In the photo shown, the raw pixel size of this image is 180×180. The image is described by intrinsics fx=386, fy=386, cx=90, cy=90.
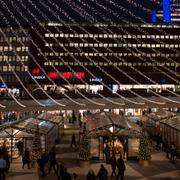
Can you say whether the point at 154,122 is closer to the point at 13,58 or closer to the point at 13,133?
the point at 13,133

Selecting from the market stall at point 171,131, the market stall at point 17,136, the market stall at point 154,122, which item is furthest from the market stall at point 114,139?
the market stall at point 154,122

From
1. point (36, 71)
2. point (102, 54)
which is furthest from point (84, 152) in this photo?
point (36, 71)

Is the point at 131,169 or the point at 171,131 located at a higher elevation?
the point at 171,131

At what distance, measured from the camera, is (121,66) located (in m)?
92.0

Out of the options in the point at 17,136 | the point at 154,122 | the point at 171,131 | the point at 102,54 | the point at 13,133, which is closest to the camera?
the point at 17,136

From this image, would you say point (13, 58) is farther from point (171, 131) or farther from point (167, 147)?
point (167, 147)

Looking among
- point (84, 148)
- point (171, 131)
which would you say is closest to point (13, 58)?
point (171, 131)

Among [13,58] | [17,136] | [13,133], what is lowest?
[17,136]

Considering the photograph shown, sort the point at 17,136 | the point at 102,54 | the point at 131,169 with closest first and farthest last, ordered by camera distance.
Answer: the point at 131,169, the point at 17,136, the point at 102,54

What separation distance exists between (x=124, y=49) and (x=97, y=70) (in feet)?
27.2

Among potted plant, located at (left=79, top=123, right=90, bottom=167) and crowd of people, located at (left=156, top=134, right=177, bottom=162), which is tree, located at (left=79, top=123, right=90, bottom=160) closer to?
potted plant, located at (left=79, top=123, right=90, bottom=167)

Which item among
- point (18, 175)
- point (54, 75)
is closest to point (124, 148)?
point (18, 175)

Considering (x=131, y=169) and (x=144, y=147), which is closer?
(x=131, y=169)

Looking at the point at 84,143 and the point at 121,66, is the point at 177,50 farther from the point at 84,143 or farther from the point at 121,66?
the point at 84,143
